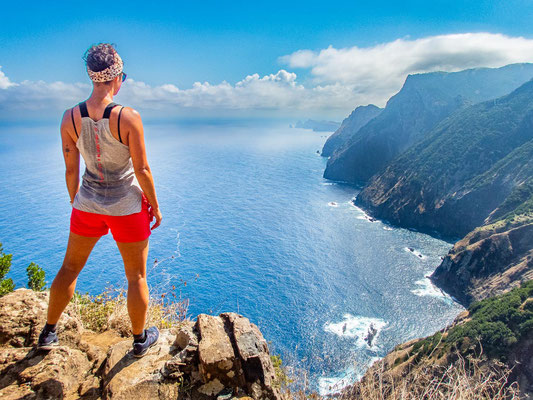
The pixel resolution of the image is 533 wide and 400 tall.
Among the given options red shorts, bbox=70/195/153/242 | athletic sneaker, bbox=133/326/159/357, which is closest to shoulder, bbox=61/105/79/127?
red shorts, bbox=70/195/153/242

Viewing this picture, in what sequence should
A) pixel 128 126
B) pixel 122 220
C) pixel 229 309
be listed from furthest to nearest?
1. pixel 229 309
2. pixel 122 220
3. pixel 128 126

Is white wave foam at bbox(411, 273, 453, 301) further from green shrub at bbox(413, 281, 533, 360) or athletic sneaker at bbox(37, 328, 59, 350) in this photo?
athletic sneaker at bbox(37, 328, 59, 350)

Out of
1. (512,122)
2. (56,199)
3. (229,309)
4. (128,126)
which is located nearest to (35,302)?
(128,126)

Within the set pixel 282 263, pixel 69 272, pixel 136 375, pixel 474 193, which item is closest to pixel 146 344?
pixel 136 375

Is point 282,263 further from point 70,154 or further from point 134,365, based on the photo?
point 70,154

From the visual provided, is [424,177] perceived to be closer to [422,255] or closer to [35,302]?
[422,255]

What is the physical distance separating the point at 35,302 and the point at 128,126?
3628 millimetres

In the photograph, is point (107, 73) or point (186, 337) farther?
point (186, 337)

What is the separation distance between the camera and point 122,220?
153 inches

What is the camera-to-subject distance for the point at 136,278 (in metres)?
4.16

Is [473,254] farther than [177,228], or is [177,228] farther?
[177,228]

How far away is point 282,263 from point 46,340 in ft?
200

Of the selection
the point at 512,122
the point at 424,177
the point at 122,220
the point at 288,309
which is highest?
the point at 512,122

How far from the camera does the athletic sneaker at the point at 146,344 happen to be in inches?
172
